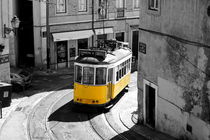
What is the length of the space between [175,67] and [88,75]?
559cm

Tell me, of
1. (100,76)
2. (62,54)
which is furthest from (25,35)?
(100,76)

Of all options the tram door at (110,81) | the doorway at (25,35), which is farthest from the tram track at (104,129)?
the doorway at (25,35)

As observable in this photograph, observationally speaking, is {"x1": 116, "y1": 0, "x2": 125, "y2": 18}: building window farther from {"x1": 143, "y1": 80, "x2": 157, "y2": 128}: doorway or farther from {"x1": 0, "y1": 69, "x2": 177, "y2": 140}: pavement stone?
{"x1": 143, "y1": 80, "x2": 157, "y2": 128}: doorway

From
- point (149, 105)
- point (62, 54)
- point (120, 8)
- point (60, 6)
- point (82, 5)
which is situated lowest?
point (149, 105)

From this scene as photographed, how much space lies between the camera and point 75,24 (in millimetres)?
35344

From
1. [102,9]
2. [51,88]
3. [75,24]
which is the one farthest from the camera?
[102,9]

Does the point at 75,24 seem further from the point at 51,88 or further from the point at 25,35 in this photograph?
the point at 51,88

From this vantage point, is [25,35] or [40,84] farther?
[25,35]

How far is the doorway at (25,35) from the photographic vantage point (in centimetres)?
3419

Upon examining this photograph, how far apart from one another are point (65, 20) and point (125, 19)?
23.1 ft

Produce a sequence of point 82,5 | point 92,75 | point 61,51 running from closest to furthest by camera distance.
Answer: point 92,75
point 61,51
point 82,5

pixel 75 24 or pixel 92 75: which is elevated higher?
pixel 75 24

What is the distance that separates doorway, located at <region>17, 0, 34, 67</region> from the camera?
34188 millimetres

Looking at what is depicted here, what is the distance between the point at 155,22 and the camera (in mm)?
19672
